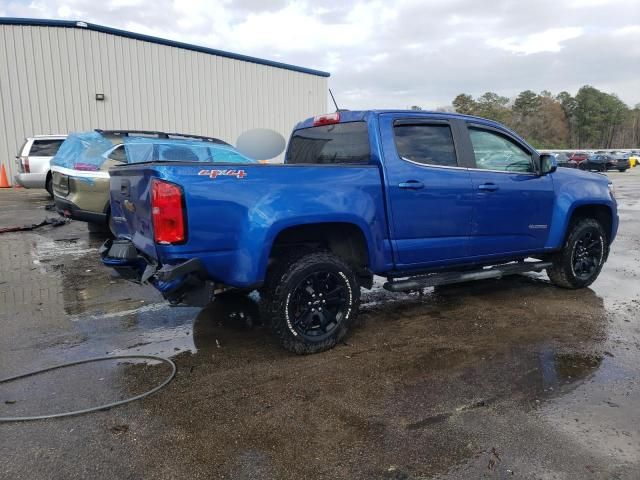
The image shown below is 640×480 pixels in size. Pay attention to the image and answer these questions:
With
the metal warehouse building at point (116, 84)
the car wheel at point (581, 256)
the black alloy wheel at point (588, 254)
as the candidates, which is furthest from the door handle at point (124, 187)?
the metal warehouse building at point (116, 84)

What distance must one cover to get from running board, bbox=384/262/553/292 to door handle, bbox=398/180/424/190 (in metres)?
0.84

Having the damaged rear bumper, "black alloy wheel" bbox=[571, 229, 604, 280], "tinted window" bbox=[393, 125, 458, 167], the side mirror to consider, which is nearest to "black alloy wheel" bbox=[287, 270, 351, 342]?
the damaged rear bumper

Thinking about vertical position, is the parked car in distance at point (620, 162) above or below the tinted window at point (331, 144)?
below

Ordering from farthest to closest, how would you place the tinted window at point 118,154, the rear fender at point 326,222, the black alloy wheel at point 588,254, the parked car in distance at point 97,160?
the tinted window at point 118,154
the parked car in distance at point 97,160
the black alloy wheel at point 588,254
the rear fender at point 326,222

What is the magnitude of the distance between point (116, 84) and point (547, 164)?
18421mm

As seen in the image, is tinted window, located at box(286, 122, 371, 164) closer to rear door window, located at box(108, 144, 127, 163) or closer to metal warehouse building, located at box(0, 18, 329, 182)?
rear door window, located at box(108, 144, 127, 163)

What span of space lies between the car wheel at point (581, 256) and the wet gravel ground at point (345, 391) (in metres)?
0.24

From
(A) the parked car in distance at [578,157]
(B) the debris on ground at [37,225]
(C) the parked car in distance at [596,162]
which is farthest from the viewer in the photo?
(A) the parked car in distance at [578,157]

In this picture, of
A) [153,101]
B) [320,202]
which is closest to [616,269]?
[320,202]

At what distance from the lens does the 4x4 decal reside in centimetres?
358

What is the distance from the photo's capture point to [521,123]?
83.0 m

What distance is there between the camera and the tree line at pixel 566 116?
82125mm

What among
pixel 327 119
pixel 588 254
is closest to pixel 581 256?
pixel 588 254

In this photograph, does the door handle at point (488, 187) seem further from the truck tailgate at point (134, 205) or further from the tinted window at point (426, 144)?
the truck tailgate at point (134, 205)
